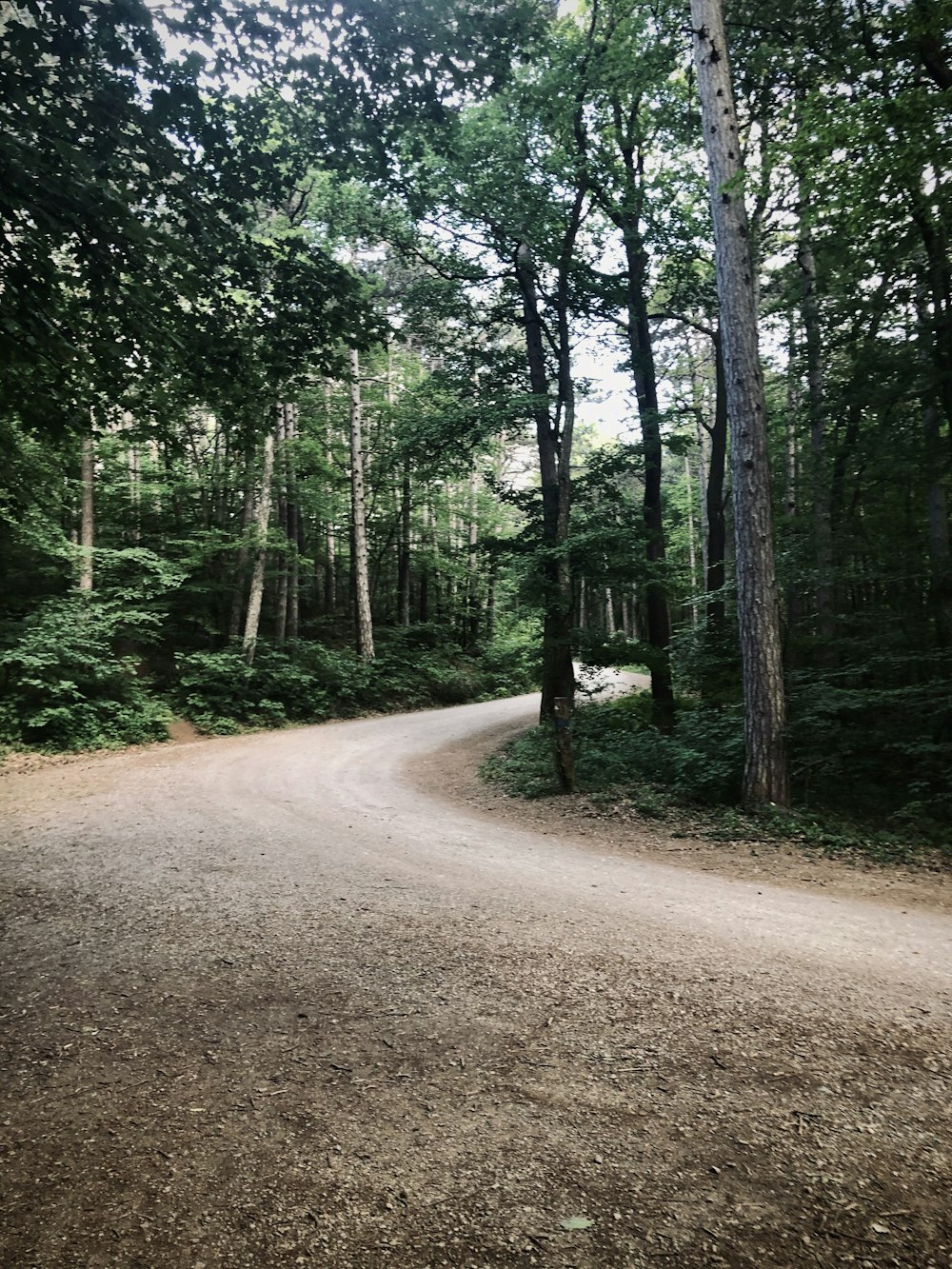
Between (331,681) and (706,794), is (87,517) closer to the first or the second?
(331,681)

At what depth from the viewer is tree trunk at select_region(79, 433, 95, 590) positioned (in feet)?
45.3

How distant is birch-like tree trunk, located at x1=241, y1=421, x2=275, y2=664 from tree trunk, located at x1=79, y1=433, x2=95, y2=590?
12.1 feet

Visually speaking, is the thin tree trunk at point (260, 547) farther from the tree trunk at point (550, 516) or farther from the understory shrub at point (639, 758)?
the understory shrub at point (639, 758)

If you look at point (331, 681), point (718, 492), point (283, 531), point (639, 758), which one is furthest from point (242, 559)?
point (639, 758)

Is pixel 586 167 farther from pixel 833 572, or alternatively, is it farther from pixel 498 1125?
pixel 498 1125

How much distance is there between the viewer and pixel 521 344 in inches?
738

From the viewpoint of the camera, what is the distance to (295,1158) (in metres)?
2.31

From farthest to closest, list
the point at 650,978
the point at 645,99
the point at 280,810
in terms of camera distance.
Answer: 1. the point at 645,99
2. the point at 280,810
3. the point at 650,978

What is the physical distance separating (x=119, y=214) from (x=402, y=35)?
3.07 m

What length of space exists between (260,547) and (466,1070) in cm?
1566

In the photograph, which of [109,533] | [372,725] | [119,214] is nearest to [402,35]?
[119,214]

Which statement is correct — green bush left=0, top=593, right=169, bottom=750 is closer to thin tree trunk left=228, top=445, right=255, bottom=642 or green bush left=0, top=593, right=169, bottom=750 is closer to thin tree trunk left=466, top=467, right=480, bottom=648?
thin tree trunk left=228, top=445, right=255, bottom=642

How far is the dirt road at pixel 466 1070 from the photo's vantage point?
2.02 m

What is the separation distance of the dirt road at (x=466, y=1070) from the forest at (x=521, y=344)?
13.6ft
